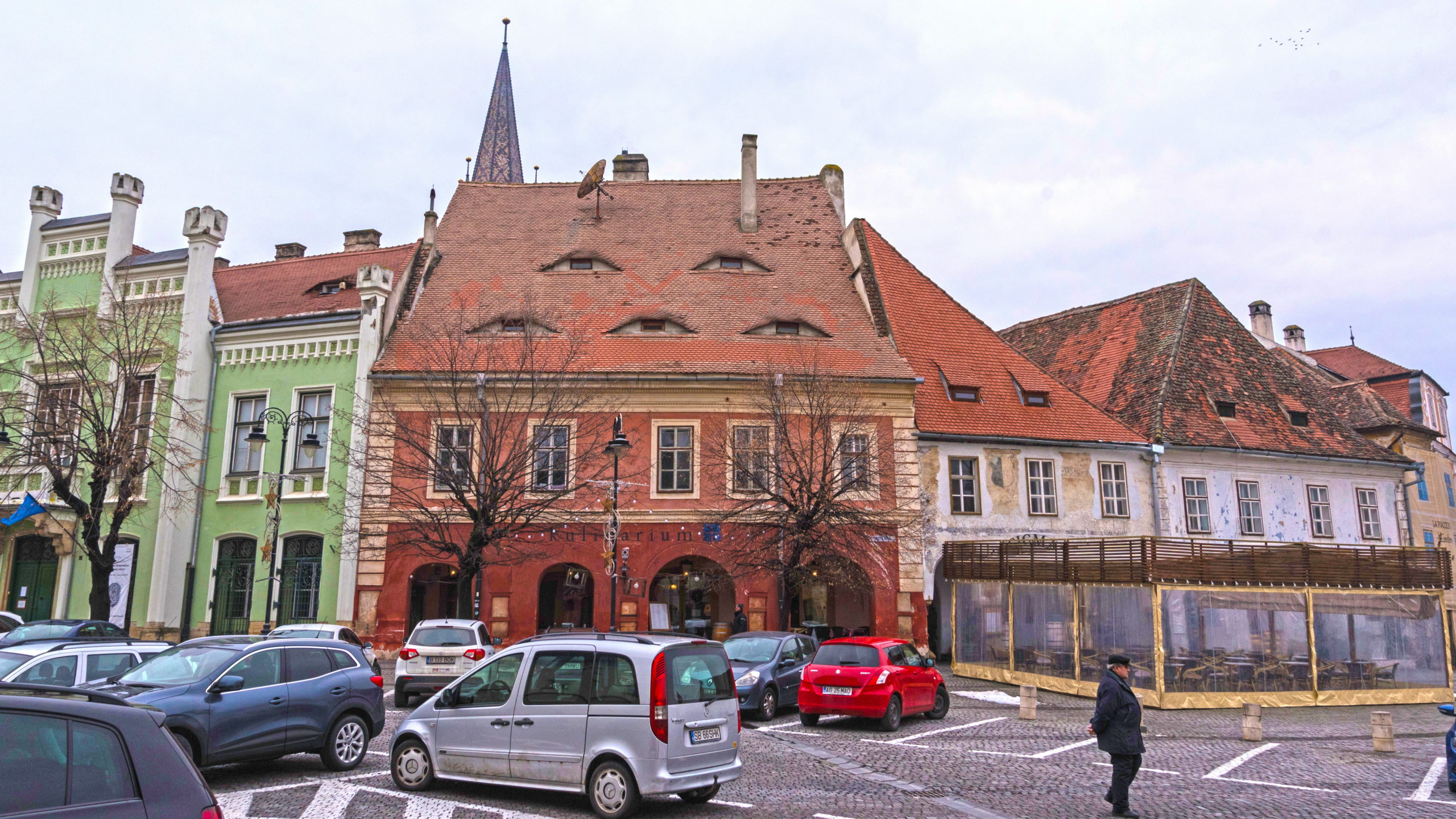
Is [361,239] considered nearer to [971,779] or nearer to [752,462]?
[752,462]

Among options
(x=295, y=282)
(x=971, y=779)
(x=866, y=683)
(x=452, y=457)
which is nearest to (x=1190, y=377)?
(x=866, y=683)

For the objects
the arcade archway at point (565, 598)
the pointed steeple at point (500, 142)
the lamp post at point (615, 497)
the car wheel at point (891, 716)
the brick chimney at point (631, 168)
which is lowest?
the car wheel at point (891, 716)

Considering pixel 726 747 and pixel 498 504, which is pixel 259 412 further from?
pixel 726 747

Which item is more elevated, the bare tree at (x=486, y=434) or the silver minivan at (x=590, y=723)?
the bare tree at (x=486, y=434)

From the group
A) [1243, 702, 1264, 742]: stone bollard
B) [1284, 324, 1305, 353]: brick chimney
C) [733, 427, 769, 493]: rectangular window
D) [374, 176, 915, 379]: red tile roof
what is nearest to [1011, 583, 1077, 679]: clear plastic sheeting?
Answer: [1243, 702, 1264, 742]: stone bollard

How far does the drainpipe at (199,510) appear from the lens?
92.2ft

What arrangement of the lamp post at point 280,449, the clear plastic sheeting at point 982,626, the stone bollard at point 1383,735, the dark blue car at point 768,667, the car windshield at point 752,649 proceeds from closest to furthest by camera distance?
the stone bollard at point 1383,735
the dark blue car at point 768,667
the car windshield at point 752,649
the clear plastic sheeting at point 982,626
the lamp post at point 280,449

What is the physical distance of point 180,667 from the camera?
36.6 feet

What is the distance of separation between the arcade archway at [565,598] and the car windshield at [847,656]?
12229 millimetres

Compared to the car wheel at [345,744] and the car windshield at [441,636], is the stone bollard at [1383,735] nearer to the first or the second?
the car wheel at [345,744]

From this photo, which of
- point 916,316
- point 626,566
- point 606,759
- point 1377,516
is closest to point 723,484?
point 626,566

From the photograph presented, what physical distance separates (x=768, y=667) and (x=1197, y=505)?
1921 cm

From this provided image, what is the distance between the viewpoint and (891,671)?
16750 millimetres

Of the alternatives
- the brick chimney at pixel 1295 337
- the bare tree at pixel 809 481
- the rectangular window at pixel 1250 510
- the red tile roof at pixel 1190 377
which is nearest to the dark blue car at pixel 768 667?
the bare tree at pixel 809 481
